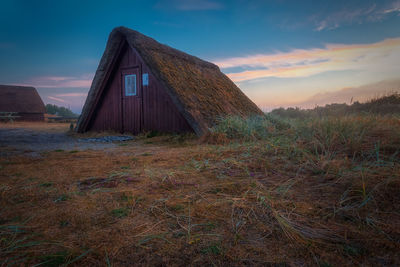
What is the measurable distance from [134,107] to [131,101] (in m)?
0.31

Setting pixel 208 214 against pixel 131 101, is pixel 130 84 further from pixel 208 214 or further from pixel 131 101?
pixel 208 214


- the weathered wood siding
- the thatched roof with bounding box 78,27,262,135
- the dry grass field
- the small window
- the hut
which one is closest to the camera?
the dry grass field

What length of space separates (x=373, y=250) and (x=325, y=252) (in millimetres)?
270

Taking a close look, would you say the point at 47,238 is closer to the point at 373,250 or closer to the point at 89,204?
the point at 89,204

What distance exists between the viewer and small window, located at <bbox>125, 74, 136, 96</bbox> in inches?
368

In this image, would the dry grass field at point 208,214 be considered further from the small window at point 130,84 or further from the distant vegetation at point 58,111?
the distant vegetation at point 58,111

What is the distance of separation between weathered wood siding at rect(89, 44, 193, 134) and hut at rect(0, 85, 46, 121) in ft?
58.5

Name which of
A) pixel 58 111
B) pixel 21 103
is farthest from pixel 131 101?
pixel 58 111

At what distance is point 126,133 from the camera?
961 cm

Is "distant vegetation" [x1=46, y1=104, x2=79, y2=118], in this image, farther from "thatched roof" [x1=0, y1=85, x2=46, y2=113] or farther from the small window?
the small window

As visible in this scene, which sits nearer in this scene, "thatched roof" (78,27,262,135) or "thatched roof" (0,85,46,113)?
"thatched roof" (78,27,262,135)

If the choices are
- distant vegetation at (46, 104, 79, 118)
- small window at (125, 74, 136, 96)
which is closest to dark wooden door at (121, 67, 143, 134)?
small window at (125, 74, 136, 96)

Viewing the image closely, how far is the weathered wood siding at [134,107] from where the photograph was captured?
835 cm

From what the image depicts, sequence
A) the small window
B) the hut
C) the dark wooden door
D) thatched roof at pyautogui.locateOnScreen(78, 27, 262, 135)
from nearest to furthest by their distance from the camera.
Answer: thatched roof at pyautogui.locateOnScreen(78, 27, 262, 135)
the dark wooden door
the small window
the hut
